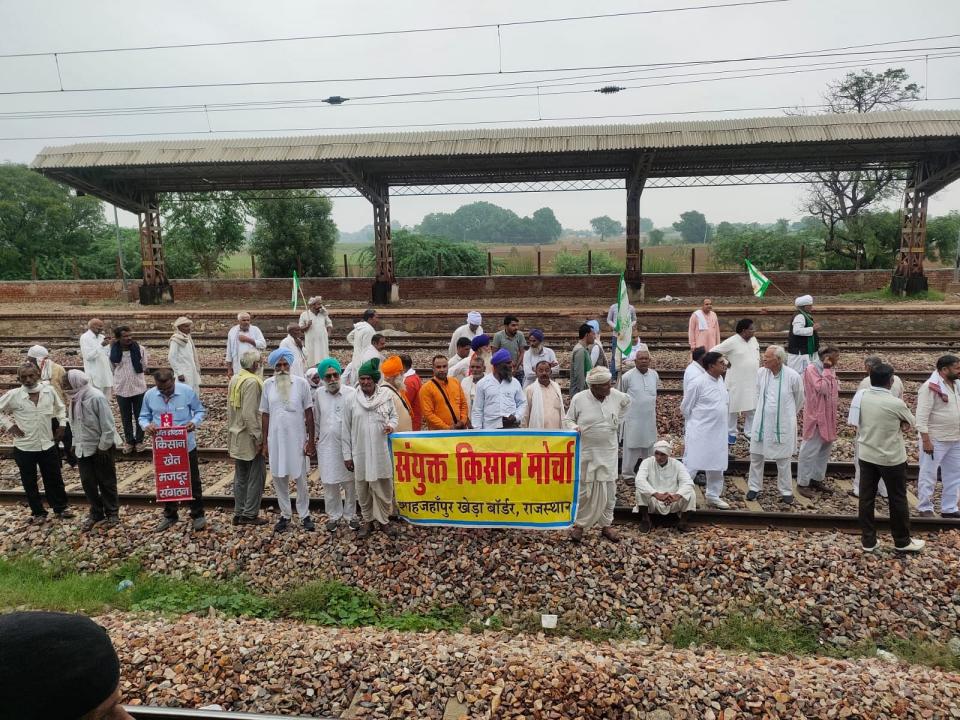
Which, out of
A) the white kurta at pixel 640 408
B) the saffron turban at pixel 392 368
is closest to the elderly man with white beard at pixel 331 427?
the saffron turban at pixel 392 368

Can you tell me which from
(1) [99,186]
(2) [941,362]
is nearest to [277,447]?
(2) [941,362]

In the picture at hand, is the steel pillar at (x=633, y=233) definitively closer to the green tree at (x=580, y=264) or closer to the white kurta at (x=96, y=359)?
the green tree at (x=580, y=264)

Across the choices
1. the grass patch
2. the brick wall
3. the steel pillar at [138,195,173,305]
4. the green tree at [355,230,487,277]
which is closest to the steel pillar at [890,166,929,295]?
the grass patch

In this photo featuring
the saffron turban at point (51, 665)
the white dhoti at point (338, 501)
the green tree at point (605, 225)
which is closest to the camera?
the saffron turban at point (51, 665)

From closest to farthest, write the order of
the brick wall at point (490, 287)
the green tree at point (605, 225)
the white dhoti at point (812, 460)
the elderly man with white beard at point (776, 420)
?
the elderly man with white beard at point (776, 420) < the white dhoti at point (812, 460) < the brick wall at point (490, 287) < the green tree at point (605, 225)

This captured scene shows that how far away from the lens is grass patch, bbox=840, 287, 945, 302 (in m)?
19.2

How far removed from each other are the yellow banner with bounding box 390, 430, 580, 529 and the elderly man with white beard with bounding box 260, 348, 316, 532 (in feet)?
4.07

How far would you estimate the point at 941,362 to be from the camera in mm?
6000

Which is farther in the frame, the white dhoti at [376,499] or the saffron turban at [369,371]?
the white dhoti at [376,499]

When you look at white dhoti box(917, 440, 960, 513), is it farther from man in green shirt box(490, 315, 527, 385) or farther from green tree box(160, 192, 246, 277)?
green tree box(160, 192, 246, 277)

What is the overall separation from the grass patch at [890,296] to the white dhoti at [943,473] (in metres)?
15.8

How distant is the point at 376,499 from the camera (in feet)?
19.3

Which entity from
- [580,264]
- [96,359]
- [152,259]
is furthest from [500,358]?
[580,264]

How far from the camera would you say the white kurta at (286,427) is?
19.6ft
